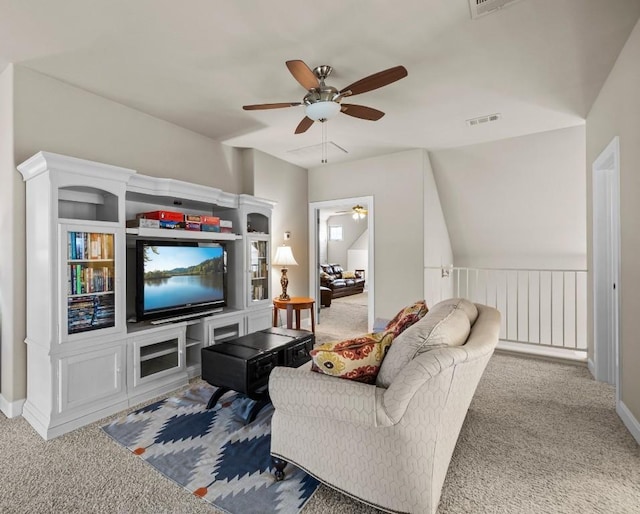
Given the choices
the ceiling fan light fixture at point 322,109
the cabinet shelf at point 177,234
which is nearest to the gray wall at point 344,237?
the cabinet shelf at point 177,234

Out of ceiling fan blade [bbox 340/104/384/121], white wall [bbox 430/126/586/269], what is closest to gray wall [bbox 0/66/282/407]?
ceiling fan blade [bbox 340/104/384/121]

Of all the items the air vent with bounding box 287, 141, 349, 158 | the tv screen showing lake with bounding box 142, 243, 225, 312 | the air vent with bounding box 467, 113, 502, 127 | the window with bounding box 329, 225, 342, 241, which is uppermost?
the air vent with bounding box 467, 113, 502, 127

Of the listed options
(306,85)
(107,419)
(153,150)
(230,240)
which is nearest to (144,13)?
(306,85)

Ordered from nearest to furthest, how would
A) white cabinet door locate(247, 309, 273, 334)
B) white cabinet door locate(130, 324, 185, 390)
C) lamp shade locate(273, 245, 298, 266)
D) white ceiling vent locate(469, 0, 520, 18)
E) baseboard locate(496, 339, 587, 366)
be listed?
1. white ceiling vent locate(469, 0, 520, 18)
2. white cabinet door locate(130, 324, 185, 390)
3. baseboard locate(496, 339, 587, 366)
4. white cabinet door locate(247, 309, 273, 334)
5. lamp shade locate(273, 245, 298, 266)

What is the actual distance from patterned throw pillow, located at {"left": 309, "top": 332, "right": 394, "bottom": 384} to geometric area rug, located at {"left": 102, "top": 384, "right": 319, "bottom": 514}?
26.1 inches

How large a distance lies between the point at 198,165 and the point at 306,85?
2.16m

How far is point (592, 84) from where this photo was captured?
2828 millimetres

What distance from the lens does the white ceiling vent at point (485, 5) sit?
1.87 meters

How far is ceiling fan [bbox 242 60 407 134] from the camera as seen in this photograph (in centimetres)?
212

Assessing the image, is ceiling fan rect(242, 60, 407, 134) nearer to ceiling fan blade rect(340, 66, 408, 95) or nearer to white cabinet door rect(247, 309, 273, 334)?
ceiling fan blade rect(340, 66, 408, 95)

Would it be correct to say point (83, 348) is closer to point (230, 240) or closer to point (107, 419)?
point (107, 419)

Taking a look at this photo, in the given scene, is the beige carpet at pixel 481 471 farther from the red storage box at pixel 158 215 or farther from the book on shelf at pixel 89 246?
the red storage box at pixel 158 215

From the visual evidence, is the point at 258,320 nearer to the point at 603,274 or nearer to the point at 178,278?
the point at 178,278

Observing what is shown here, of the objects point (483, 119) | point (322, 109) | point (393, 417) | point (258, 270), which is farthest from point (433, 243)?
point (393, 417)
